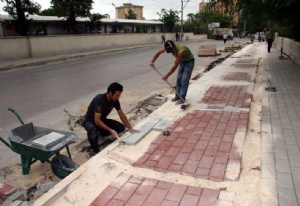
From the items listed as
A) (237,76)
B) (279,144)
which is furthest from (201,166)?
(237,76)

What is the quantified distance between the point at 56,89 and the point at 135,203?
23.8 ft

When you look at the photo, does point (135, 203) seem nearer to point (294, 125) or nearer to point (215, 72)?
point (294, 125)

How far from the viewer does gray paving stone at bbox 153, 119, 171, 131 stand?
5.30 m

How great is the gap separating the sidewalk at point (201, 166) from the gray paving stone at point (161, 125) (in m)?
0.12

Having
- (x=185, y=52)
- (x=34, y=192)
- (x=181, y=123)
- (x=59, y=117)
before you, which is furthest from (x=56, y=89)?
(x=34, y=192)

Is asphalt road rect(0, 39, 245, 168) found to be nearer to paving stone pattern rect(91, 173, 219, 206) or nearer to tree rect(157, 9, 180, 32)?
paving stone pattern rect(91, 173, 219, 206)

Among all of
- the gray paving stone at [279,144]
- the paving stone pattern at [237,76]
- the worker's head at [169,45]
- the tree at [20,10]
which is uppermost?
the tree at [20,10]

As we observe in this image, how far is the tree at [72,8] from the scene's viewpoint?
83.1ft

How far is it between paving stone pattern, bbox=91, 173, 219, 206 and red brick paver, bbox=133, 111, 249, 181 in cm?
33

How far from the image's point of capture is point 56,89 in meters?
9.59

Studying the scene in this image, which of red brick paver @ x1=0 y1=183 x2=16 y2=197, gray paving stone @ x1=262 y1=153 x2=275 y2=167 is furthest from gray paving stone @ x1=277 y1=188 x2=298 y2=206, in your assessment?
red brick paver @ x1=0 y1=183 x2=16 y2=197

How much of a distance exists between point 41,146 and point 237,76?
887 centimetres

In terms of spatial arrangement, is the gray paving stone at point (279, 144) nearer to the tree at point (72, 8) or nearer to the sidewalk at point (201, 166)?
the sidewalk at point (201, 166)

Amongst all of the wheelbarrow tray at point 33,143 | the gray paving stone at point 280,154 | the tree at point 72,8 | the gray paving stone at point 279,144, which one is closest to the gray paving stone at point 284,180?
the gray paving stone at point 280,154
